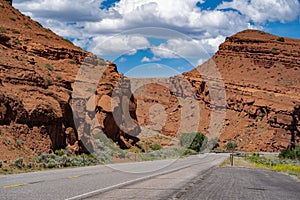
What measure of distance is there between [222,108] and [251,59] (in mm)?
25801

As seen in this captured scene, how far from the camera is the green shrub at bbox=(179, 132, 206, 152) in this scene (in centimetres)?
8666

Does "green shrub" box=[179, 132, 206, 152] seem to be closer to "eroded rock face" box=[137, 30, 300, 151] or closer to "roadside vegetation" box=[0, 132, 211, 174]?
"eroded rock face" box=[137, 30, 300, 151]

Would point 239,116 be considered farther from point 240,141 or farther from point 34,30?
point 34,30

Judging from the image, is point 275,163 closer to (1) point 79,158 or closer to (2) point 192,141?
(1) point 79,158

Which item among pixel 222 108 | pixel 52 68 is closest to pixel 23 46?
pixel 52 68

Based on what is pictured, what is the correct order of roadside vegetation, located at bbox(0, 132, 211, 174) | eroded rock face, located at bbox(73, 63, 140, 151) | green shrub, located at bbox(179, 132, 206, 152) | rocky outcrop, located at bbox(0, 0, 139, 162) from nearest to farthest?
roadside vegetation, located at bbox(0, 132, 211, 174) < rocky outcrop, located at bbox(0, 0, 139, 162) < eroded rock face, located at bbox(73, 63, 140, 151) < green shrub, located at bbox(179, 132, 206, 152)

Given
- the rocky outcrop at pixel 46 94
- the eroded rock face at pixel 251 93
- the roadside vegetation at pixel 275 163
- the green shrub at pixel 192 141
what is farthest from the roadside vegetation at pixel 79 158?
the eroded rock face at pixel 251 93

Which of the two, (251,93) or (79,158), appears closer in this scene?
(79,158)

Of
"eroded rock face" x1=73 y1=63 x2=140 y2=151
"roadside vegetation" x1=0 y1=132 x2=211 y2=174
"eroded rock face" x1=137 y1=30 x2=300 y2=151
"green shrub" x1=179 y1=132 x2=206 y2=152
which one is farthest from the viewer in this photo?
"eroded rock face" x1=137 y1=30 x2=300 y2=151

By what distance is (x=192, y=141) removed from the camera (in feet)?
287

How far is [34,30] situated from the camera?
157ft

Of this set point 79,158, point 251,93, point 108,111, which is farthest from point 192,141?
point 79,158

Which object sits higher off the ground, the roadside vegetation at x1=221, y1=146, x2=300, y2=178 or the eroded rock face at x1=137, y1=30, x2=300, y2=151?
the eroded rock face at x1=137, y1=30, x2=300, y2=151

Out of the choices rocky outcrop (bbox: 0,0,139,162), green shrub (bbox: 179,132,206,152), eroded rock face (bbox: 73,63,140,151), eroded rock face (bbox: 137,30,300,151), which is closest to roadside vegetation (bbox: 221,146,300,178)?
eroded rock face (bbox: 73,63,140,151)
